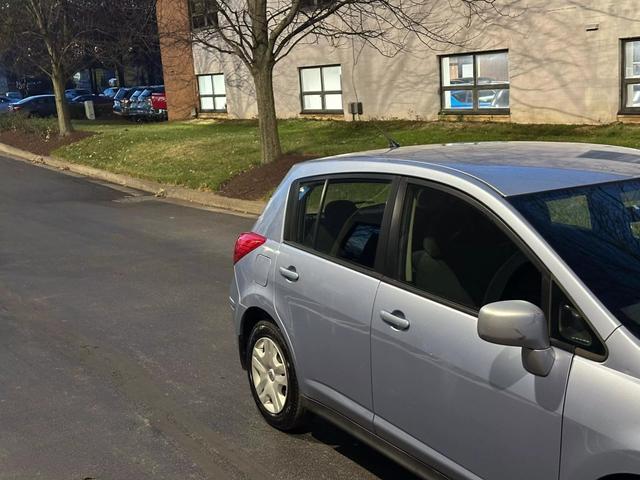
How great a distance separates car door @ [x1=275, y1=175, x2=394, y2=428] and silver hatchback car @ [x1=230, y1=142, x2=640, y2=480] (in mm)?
11

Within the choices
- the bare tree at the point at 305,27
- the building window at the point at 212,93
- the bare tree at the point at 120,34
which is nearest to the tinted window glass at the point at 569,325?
the bare tree at the point at 305,27

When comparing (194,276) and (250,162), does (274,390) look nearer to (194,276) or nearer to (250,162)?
(194,276)

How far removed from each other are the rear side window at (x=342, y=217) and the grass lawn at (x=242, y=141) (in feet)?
34.8

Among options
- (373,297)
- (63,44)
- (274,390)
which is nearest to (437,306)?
(373,297)

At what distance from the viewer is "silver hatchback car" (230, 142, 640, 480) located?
8.01 feet

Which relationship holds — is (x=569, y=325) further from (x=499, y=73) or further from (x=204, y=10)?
(x=499, y=73)

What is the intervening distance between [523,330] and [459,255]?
0.71 meters

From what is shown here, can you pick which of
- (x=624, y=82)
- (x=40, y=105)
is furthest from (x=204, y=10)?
(x=40, y=105)

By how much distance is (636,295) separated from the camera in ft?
8.34

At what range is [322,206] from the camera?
13.3ft

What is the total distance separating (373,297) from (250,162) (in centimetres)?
1337

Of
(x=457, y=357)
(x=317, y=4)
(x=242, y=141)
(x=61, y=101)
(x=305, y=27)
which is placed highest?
(x=317, y=4)

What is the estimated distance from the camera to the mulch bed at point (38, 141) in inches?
950

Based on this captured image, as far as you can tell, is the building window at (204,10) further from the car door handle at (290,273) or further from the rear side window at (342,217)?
the car door handle at (290,273)
